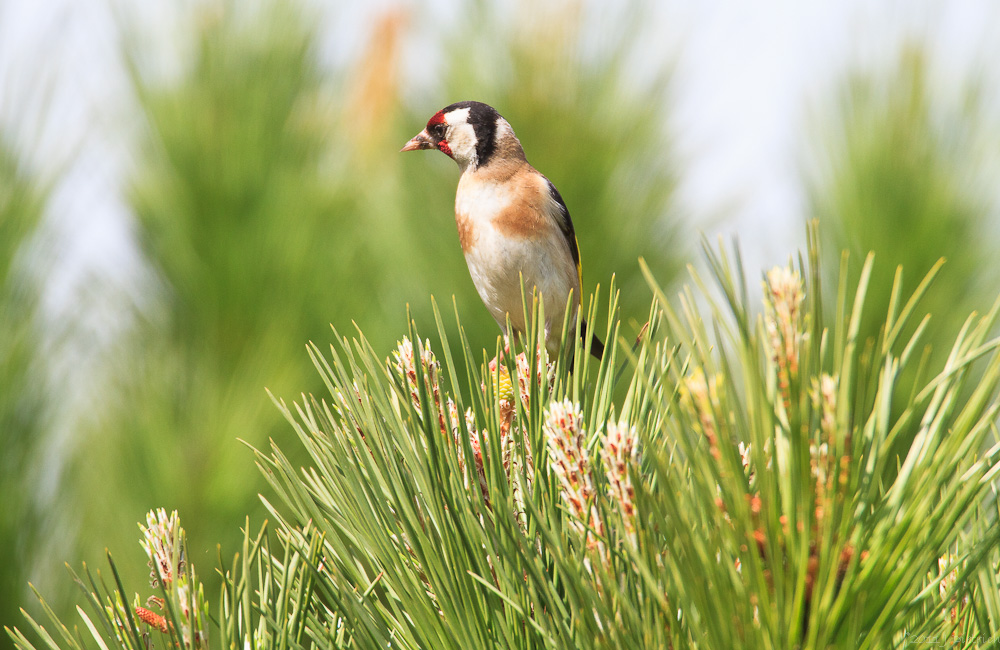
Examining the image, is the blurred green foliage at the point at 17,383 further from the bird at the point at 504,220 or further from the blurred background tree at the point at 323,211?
the bird at the point at 504,220

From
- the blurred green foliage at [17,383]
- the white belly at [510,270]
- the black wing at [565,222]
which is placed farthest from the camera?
the black wing at [565,222]

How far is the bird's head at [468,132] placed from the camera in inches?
84.2

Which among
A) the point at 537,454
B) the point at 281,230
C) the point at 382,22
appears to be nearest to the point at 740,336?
the point at 537,454

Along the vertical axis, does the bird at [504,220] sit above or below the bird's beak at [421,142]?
below

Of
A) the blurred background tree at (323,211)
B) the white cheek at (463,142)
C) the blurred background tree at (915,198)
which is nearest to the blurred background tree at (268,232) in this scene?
the blurred background tree at (323,211)

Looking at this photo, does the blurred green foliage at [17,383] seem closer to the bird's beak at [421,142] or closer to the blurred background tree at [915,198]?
the bird's beak at [421,142]

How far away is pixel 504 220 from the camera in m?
2.02

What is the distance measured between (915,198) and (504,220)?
1029 millimetres

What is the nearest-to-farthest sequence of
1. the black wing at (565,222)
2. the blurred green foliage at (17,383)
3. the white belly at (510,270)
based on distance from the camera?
the blurred green foliage at (17,383) → the white belly at (510,270) → the black wing at (565,222)

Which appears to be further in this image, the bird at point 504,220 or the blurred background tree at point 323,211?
the blurred background tree at point 323,211

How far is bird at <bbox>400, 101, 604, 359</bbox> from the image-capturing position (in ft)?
6.57

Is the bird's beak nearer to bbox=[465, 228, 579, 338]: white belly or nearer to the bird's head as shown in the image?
the bird's head

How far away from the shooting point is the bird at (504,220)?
6.57 feet

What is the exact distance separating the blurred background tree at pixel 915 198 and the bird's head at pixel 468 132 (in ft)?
2.90
